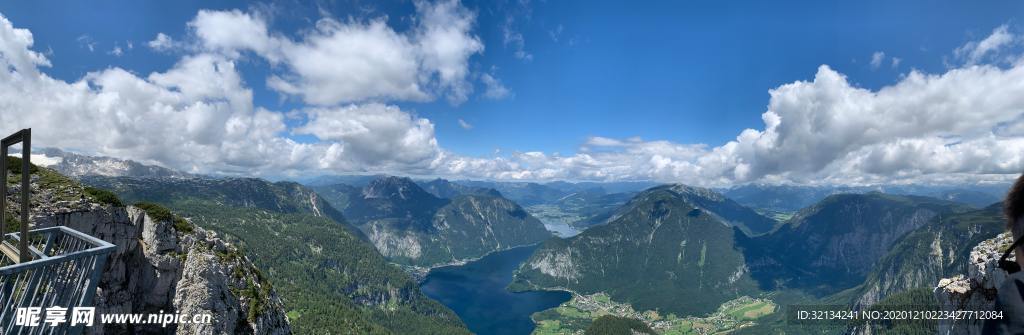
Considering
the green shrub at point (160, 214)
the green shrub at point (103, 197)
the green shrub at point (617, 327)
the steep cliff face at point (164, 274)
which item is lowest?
the green shrub at point (617, 327)

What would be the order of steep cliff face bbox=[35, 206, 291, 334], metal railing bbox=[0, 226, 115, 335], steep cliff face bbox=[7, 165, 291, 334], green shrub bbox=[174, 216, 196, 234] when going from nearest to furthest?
metal railing bbox=[0, 226, 115, 335], steep cliff face bbox=[7, 165, 291, 334], steep cliff face bbox=[35, 206, 291, 334], green shrub bbox=[174, 216, 196, 234]

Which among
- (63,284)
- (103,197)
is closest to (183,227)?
(103,197)

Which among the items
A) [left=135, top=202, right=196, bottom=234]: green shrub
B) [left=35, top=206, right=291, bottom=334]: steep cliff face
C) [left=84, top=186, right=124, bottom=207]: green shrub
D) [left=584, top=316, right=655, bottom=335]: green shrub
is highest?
[left=84, top=186, right=124, bottom=207]: green shrub

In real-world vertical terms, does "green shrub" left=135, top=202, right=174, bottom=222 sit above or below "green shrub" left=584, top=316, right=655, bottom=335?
above

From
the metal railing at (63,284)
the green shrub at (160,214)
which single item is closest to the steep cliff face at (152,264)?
the green shrub at (160,214)

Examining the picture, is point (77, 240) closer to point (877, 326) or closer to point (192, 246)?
point (192, 246)

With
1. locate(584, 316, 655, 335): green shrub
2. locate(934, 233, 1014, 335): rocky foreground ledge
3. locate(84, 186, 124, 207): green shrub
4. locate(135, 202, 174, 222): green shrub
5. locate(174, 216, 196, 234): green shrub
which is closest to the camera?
locate(934, 233, 1014, 335): rocky foreground ledge

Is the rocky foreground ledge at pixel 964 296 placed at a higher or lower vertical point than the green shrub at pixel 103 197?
lower

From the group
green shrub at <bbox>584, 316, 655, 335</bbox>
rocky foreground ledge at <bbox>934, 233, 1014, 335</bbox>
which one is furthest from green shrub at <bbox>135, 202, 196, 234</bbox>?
green shrub at <bbox>584, 316, 655, 335</bbox>

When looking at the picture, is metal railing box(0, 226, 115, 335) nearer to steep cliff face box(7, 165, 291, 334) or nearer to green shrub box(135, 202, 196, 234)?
steep cliff face box(7, 165, 291, 334)

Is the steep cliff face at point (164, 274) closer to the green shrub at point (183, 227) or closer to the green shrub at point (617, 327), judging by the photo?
the green shrub at point (183, 227)
